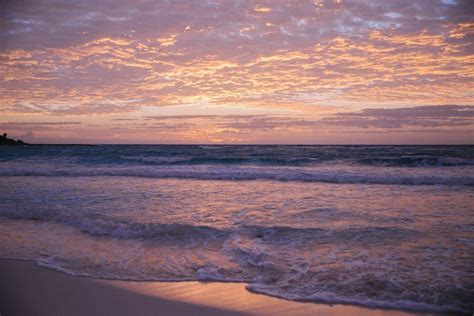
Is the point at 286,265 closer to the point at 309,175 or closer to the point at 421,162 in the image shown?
the point at 309,175

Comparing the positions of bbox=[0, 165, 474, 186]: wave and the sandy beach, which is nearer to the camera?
the sandy beach

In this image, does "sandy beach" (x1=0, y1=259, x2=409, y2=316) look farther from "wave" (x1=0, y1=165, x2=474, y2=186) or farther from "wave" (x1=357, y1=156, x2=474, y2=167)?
"wave" (x1=357, y1=156, x2=474, y2=167)

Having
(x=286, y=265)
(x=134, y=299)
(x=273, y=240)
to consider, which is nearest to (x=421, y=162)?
(x=273, y=240)

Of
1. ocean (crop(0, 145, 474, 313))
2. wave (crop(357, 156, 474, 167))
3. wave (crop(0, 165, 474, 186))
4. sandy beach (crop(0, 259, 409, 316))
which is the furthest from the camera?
wave (crop(357, 156, 474, 167))

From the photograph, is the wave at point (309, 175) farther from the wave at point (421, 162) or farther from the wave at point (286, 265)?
the wave at point (286, 265)

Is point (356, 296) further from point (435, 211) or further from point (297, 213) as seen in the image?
point (435, 211)

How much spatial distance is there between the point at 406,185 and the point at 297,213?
8146mm

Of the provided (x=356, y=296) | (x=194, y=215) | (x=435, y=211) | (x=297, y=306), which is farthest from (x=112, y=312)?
(x=435, y=211)

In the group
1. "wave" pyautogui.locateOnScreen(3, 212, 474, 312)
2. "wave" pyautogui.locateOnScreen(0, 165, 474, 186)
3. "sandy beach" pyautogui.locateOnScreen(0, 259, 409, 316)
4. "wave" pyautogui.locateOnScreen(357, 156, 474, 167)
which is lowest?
"sandy beach" pyautogui.locateOnScreen(0, 259, 409, 316)

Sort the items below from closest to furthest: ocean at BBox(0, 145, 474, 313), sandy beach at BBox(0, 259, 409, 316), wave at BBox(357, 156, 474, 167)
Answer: sandy beach at BBox(0, 259, 409, 316), ocean at BBox(0, 145, 474, 313), wave at BBox(357, 156, 474, 167)

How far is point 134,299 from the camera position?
4133 mm

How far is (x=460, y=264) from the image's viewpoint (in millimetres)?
4969

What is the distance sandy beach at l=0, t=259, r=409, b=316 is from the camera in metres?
3.80

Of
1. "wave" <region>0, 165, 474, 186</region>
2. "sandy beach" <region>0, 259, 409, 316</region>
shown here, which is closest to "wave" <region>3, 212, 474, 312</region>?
"sandy beach" <region>0, 259, 409, 316</region>
